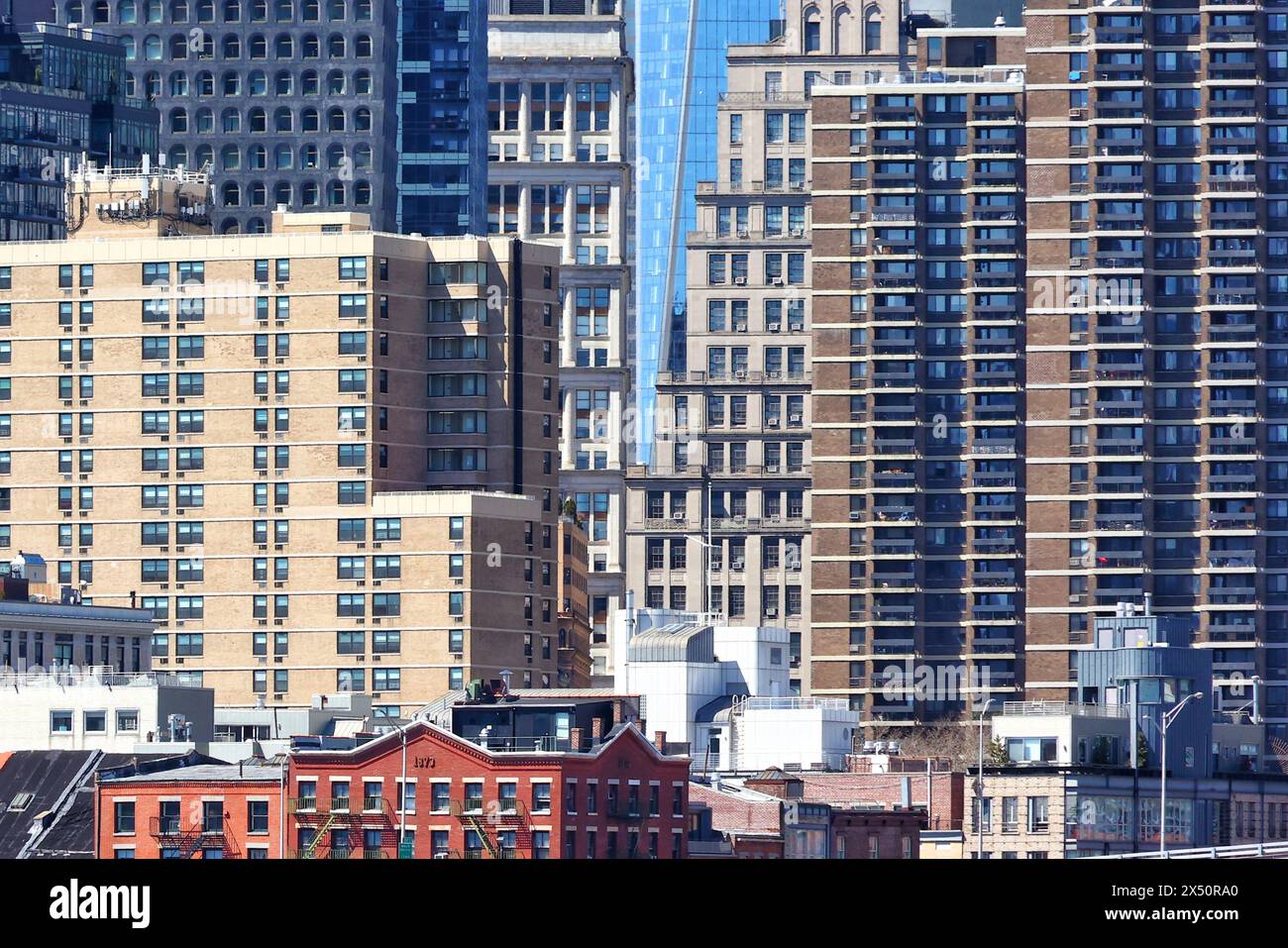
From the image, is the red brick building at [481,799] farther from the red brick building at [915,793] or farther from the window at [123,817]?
A: the red brick building at [915,793]

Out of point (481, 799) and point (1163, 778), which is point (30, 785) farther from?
point (1163, 778)

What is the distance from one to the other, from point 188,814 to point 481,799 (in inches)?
625

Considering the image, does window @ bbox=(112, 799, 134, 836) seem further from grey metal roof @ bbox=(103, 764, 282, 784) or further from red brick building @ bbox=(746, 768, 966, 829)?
red brick building @ bbox=(746, 768, 966, 829)

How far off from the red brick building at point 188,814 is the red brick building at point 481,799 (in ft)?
5.64

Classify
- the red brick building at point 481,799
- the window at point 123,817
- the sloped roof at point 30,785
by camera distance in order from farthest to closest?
1. the red brick building at point 481,799
2. the sloped roof at point 30,785
3. the window at point 123,817

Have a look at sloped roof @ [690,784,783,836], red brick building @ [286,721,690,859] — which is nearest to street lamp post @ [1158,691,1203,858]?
sloped roof @ [690,784,783,836]

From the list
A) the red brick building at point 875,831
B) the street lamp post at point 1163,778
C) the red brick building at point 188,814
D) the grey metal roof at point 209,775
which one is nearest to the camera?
the red brick building at point 188,814

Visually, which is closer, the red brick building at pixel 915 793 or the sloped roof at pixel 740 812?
the sloped roof at pixel 740 812

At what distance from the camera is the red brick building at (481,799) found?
167m

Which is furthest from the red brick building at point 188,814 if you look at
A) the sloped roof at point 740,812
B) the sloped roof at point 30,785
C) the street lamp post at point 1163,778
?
the street lamp post at point 1163,778

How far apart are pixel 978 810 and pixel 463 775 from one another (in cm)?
2922

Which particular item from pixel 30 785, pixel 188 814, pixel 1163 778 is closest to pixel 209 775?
pixel 188 814

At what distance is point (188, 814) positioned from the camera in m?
162

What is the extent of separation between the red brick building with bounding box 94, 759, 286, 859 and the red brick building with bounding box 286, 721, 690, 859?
67.7 inches
